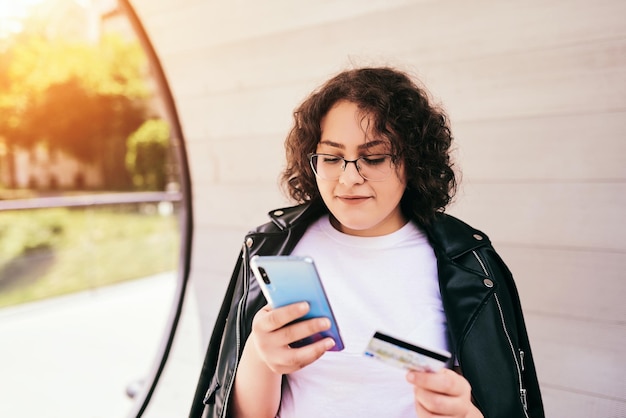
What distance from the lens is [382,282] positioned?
1.00m

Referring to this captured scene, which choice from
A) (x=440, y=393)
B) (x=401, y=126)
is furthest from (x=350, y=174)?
(x=440, y=393)

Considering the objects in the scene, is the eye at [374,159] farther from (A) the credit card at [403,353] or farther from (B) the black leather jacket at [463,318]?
(A) the credit card at [403,353]

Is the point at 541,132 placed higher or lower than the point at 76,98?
lower

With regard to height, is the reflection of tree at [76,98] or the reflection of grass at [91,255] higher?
the reflection of tree at [76,98]

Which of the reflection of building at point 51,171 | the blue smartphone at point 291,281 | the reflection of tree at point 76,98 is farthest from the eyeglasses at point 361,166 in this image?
the reflection of building at point 51,171

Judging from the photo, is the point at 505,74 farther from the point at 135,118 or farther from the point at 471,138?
the point at 135,118

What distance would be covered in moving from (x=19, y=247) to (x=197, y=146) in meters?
8.34

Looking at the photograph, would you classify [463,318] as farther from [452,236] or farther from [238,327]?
[238,327]

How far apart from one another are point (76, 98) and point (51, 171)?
93.5 inches

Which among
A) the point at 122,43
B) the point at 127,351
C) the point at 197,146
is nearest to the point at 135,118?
the point at 122,43

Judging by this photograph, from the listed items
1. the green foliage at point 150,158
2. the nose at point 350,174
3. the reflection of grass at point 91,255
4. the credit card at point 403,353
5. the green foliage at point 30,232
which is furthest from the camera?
the green foliage at point 150,158

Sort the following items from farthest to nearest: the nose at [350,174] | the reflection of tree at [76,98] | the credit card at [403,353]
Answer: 1. the reflection of tree at [76,98]
2. the nose at [350,174]
3. the credit card at [403,353]

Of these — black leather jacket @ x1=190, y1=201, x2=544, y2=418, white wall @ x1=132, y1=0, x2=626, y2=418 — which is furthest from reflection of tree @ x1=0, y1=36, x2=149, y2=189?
black leather jacket @ x1=190, y1=201, x2=544, y2=418

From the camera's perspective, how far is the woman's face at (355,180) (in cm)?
95
